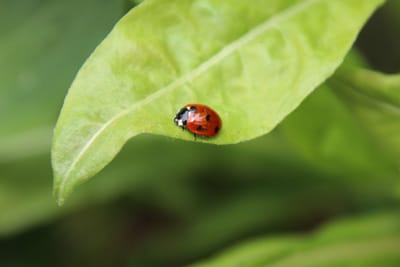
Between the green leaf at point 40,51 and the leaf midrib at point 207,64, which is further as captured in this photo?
the green leaf at point 40,51

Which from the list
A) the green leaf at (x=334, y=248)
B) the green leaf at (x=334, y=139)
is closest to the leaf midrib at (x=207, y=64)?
the green leaf at (x=334, y=139)

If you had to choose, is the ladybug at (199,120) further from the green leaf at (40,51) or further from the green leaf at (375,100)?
the green leaf at (40,51)

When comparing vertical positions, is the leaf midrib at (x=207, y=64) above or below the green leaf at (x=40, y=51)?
below

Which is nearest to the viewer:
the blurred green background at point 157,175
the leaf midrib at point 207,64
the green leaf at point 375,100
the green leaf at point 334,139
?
the leaf midrib at point 207,64

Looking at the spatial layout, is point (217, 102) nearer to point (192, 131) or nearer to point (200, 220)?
point (192, 131)

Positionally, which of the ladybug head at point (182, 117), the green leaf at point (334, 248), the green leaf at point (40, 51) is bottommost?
the ladybug head at point (182, 117)
